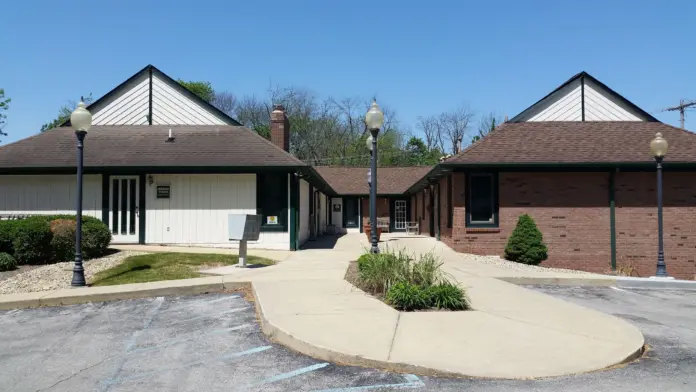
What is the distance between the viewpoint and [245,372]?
5086mm

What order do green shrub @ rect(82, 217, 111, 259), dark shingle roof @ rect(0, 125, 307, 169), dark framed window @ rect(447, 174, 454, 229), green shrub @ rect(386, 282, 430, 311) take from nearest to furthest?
green shrub @ rect(386, 282, 430, 311)
green shrub @ rect(82, 217, 111, 259)
dark shingle roof @ rect(0, 125, 307, 169)
dark framed window @ rect(447, 174, 454, 229)

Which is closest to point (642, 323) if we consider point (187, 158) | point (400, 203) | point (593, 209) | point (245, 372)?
point (245, 372)

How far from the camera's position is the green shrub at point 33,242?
12.6 metres

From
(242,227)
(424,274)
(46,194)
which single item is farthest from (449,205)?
(46,194)

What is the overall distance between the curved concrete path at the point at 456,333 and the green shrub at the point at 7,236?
23.5ft

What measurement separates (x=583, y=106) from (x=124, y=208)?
1686cm

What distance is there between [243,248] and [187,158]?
5.84m

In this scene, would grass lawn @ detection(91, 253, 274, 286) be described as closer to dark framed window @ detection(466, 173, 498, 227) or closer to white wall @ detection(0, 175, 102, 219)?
white wall @ detection(0, 175, 102, 219)

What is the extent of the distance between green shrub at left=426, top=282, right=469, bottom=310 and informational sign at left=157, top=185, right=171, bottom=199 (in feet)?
38.4

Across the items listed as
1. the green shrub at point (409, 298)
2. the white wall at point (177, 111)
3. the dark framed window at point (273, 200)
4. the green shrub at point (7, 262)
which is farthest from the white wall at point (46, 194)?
the green shrub at point (409, 298)

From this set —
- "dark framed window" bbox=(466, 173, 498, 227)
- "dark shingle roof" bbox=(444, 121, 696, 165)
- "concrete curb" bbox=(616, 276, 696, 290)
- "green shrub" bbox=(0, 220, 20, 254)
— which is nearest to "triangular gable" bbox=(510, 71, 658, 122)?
"dark shingle roof" bbox=(444, 121, 696, 165)

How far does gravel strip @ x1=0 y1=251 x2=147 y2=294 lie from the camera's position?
33.9 ft

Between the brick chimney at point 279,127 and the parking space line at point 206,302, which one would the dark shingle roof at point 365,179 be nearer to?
the brick chimney at point 279,127

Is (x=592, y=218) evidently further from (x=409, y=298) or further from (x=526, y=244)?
(x=409, y=298)
